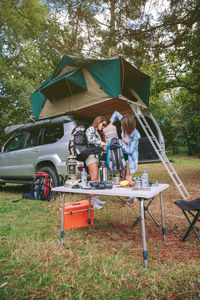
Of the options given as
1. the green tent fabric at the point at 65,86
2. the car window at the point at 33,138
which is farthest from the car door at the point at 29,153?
the green tent fabric at the point at 65,86

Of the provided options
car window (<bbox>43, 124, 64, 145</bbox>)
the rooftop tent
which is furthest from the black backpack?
the rooftop tent

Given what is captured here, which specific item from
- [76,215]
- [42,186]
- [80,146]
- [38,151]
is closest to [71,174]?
[76,215]

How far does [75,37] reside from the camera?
4414mm

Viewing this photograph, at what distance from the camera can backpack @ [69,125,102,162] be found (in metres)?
3.86

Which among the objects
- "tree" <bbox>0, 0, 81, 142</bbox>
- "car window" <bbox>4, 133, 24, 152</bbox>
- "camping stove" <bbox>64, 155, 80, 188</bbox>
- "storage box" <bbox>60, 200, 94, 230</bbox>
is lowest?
"storage box" <bbox>60, 200, 94, 230</bbox>

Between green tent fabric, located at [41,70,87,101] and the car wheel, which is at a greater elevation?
green tent fabric, located at [41,70,87,101]

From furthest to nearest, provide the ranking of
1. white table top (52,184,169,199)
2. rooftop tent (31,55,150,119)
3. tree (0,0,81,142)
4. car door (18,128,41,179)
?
tree (0,0,81,142) < car door (18,128,41,179) < rooftop tent (31,55,150,119) < white table top (52,184,169,199)

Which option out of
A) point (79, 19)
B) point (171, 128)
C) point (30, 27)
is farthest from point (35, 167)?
point (171, 128)

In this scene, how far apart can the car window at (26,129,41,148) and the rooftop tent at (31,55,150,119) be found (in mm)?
575

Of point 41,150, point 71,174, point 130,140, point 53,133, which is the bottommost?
point 71,174

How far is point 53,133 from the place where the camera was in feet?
16.0

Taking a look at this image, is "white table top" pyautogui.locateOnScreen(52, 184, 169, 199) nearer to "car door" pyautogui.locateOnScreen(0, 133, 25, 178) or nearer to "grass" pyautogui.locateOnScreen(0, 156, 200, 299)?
"grass" pyautogui.locateOnScreen(0, 156, 200, 299)

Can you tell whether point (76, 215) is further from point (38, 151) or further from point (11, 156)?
point (11, 156)

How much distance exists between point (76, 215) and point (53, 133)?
2451mm
